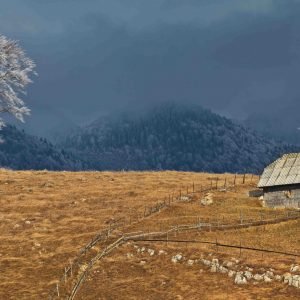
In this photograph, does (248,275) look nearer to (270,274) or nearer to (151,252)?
(270,274)

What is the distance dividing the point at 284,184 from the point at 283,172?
283 cm

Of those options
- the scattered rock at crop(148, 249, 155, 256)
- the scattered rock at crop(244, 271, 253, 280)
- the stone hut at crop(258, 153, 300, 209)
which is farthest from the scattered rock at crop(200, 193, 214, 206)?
the scattered rock at crop(244, 271, 253, 280)

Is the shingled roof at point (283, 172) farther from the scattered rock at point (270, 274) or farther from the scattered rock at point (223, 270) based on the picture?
the scattered rock at point (270, 274)

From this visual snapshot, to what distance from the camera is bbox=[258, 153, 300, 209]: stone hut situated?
73.6 meters

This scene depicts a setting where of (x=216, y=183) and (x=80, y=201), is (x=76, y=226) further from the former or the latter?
(x=216, y=183)

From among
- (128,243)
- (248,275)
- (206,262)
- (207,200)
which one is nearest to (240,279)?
(248,275)

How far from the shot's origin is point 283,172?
7631 cm

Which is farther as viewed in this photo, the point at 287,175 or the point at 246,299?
the point at 287,175

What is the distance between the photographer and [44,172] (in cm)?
10544

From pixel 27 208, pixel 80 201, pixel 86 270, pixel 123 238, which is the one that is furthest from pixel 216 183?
pixel 86 270

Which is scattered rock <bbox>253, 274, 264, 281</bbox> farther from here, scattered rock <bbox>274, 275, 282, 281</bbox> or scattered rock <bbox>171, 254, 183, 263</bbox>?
scattered rock <bbox>171, 254, 183, 263</bbox>

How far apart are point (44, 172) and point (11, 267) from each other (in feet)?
183

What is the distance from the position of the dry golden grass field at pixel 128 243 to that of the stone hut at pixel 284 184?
2129 millimetres

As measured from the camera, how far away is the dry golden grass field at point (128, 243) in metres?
44.5
